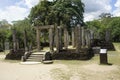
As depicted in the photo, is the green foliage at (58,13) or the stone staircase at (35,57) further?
the green foliage at (58,13)

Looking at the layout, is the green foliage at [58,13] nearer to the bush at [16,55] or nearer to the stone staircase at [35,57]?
the bush at [16,55]

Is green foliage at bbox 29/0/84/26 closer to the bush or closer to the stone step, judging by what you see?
the bush

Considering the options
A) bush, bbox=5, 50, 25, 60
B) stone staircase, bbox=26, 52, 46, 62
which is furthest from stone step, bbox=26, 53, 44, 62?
bush, bbox=5, 50, 25, 60

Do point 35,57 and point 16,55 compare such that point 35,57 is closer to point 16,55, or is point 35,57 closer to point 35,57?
point 35,57

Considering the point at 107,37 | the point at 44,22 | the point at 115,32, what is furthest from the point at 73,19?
the point at 115,32

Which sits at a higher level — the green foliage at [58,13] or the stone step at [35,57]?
the green foliage at [58,13]

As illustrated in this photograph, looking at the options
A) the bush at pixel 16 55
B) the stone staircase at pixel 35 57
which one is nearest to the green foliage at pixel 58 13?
the bush at pixel 16 55

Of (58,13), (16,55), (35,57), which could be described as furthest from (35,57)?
(58,13)

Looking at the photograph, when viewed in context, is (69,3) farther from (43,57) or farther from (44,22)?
(43,57)

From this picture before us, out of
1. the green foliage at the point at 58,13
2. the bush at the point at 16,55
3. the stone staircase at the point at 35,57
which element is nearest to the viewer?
the stone staircase at the point at 35,57

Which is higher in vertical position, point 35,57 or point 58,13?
point 58,13

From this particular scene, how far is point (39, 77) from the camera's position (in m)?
12.5

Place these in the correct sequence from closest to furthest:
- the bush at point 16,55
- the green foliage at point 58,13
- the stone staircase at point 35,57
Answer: the stone staircase at point 35,57 < the bush at point 16,55 < the green foliage at point 58,13

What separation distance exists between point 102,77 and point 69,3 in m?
27.1
